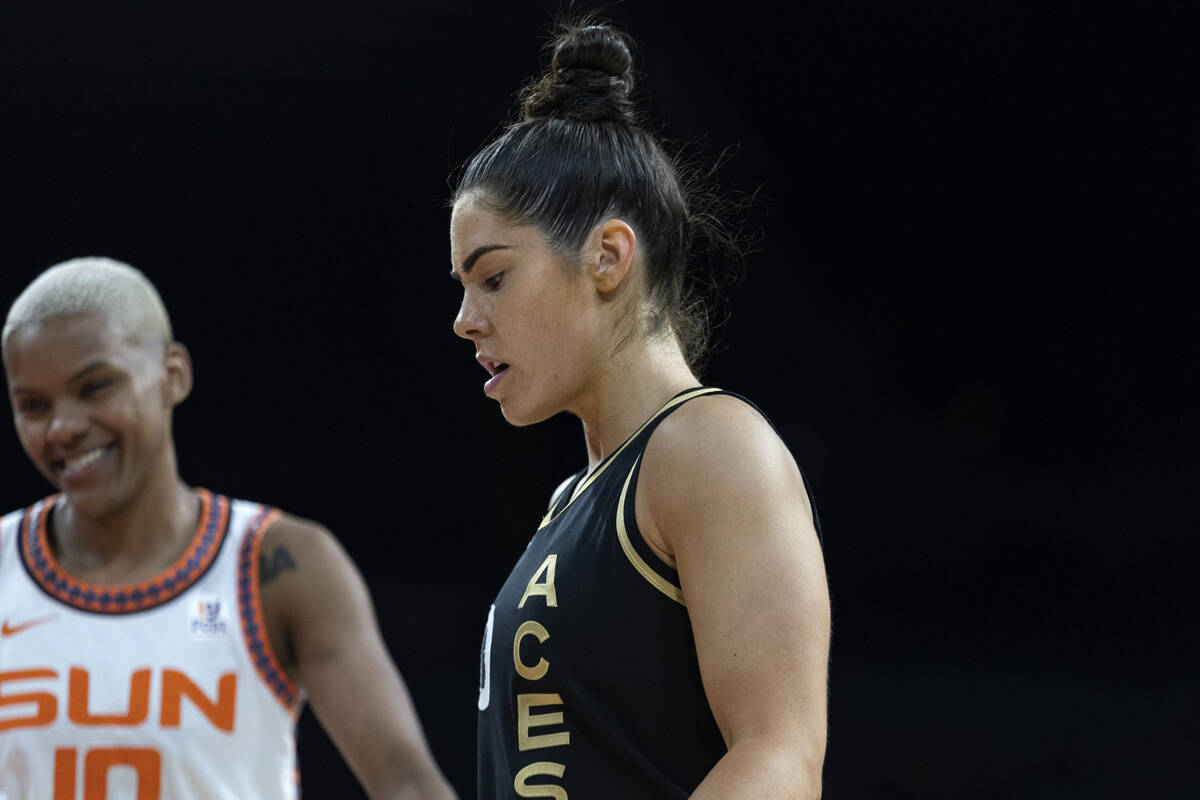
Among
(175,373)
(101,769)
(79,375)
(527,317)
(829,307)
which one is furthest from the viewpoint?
(829,307)

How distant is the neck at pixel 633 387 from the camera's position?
1.51 m

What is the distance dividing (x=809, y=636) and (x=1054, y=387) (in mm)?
4871

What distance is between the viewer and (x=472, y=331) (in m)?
1.51

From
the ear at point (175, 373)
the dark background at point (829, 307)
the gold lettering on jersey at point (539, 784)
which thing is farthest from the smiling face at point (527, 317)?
the dark background at point (829, 307)

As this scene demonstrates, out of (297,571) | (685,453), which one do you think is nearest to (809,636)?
(685,453)

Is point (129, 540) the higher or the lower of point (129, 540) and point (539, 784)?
the higher

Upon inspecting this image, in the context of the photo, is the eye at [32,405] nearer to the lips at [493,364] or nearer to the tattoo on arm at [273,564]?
the tattoo on arm at [273,564]

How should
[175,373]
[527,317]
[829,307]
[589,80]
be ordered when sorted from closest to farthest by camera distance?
[527,317] → [589,80] → [175,373] → [829,307]

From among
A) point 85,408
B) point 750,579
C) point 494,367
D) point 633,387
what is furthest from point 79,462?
point 750,579

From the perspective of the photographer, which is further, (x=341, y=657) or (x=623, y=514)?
(x=341, y=657)

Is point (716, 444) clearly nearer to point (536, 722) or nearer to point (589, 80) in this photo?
point (536, 722)

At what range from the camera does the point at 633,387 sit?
152 centimetres

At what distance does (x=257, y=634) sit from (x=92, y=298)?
740mm

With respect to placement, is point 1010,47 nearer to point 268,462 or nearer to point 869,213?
point 869,213
